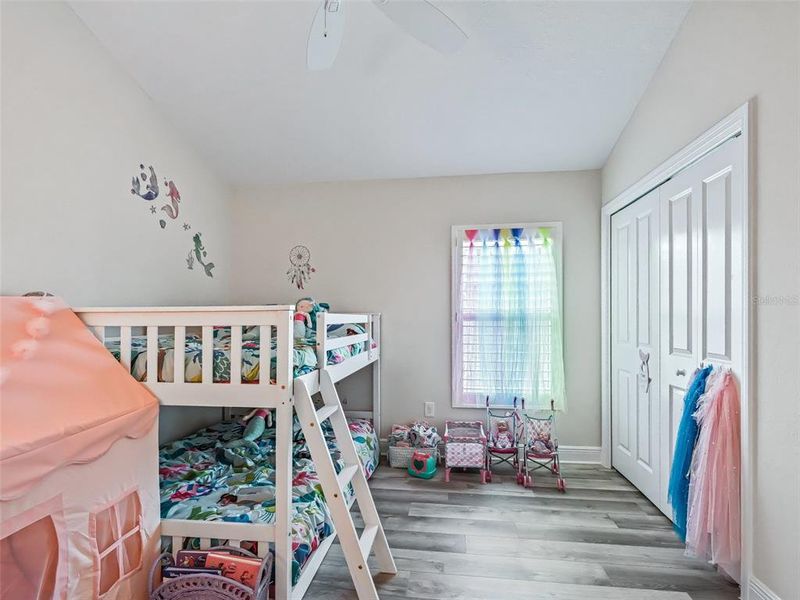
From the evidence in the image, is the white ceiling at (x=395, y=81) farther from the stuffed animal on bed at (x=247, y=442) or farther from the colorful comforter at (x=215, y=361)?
the stuffed animal on bed at (x=247, y=442)

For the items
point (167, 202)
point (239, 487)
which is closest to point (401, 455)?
point (239, 487)

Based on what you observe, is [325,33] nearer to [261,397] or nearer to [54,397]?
[261,397]

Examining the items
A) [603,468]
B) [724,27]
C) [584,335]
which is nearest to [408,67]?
[724,27]

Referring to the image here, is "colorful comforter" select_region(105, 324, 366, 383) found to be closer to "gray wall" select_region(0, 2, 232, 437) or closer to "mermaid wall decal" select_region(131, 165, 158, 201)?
"gray wall" select_region(0, 2, 232, 437)

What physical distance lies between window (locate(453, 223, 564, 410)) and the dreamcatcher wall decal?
123cm

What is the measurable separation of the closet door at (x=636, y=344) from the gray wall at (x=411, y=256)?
0.20 meters

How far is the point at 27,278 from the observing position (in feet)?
6.09

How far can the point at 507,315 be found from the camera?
3230 millimetres

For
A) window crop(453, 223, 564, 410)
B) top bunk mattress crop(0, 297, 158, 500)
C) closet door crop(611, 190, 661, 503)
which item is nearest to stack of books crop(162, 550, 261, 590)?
top bunk mattress crop(0, 297, 158, 500)

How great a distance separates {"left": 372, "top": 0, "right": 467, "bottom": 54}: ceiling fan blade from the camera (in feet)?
4.58

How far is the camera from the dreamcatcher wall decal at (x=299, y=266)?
353 centimetres

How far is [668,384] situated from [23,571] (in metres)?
2.85

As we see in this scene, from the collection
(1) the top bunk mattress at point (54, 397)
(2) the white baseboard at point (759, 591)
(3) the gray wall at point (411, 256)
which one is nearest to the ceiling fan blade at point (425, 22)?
(1) the top bunk mattress at point (54, 397)

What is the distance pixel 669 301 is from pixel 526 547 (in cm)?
154
